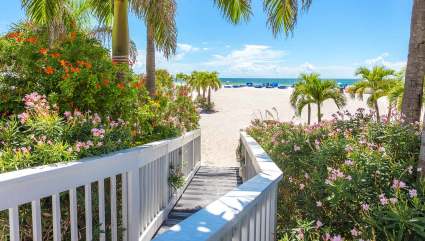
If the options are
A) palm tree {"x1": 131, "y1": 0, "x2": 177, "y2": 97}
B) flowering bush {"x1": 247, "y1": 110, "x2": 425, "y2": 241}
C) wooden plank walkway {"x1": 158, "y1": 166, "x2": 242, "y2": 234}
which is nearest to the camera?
flowering bush {"x1": 247, "y1": 110, "x2": 425, "y2": 241}

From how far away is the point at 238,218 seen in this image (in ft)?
6.10

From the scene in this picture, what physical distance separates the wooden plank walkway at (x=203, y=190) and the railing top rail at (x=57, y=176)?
5.71 ft

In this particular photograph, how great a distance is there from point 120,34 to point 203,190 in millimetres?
3173

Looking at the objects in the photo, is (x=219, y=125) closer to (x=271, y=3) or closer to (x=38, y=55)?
(x=271, y=3)

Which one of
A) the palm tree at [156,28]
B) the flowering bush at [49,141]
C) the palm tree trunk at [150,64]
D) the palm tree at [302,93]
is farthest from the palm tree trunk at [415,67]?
the palm tree at [302,93]

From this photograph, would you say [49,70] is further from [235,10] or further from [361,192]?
[235,10]

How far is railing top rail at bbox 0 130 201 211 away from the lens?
2139 millimetres

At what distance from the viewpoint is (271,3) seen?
25.1 ft

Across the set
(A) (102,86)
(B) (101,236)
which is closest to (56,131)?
(B) (101,236)

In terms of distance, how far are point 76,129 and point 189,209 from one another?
277cm

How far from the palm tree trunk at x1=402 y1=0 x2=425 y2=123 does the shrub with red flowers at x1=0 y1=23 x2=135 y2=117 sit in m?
3.57

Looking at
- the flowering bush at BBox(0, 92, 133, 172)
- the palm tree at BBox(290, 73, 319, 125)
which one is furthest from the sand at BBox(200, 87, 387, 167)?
the flowering bush at BBox(0, 92, 133, 172)

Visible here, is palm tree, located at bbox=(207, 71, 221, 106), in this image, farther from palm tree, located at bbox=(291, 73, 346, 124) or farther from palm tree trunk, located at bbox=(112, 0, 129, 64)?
palm tree trunk, located at bbox=(112, 0, 129, 64)

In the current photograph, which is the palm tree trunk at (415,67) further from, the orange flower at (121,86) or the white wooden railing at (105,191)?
the orange flower at (121,86)
